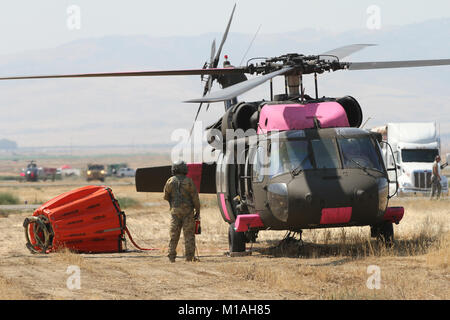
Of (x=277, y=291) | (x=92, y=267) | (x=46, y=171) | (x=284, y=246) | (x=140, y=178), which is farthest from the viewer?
(x=46, y=171)

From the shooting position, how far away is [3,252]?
15.9 metres

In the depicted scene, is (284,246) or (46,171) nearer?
(284,246)

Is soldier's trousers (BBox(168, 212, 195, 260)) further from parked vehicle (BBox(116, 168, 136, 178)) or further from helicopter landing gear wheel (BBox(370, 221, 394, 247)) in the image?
parked vehicle (BBox(116, 168, 136, 178))

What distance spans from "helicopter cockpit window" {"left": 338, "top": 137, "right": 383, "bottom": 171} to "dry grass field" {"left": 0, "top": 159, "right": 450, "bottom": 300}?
1.54m

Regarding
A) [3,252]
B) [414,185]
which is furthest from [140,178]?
[414,185]

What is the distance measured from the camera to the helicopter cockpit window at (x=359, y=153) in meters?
13.3

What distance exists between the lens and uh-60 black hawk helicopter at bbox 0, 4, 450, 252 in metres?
12.8

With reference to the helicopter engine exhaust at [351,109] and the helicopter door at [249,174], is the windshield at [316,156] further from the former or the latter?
the helicopter engine exhaust at [351,109]

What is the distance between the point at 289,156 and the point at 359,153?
1.31 meters

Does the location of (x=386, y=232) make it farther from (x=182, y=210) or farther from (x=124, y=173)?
(x=124, y=173)

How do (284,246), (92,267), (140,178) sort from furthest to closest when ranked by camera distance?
(140,178) < (284,246) < (92,267)

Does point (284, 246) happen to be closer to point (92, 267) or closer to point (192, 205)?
point (192, 205)

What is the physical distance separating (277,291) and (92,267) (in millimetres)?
3887

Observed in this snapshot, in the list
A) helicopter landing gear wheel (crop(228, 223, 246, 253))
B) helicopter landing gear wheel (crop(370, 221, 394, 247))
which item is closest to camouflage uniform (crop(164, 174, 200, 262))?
helicopter landing gear wheel (crop(228, 223, 246, 253))
